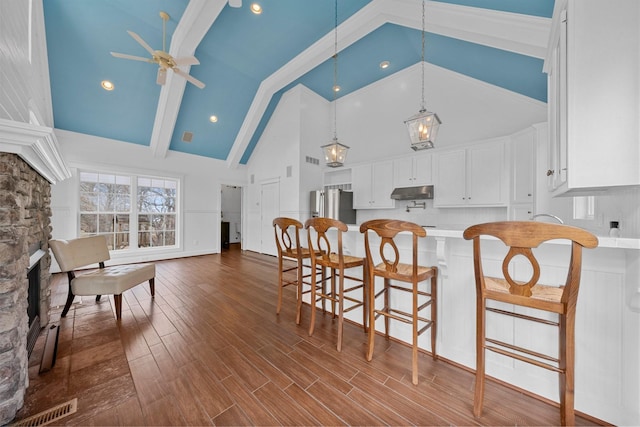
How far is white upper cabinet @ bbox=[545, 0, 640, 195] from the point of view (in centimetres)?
110

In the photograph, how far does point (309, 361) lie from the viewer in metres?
1.75

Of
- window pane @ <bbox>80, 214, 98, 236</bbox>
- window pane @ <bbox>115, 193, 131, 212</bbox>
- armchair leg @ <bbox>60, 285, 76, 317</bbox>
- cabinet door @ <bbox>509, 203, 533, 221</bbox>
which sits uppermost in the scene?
window pane @ <bbox>115, 193, 131, 212</bbox>

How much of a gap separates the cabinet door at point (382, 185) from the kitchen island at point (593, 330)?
3.14 meters

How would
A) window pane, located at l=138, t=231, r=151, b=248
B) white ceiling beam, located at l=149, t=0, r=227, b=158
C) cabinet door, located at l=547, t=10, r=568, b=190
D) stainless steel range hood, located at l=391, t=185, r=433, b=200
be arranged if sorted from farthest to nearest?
window pane, located at l=138, t=231, r=151, b=248 < stainless steel range hood, located at l=391, t=185, r=433, b=200 < white ceiling beam, located at l=149, t=0, r=227, b=158 < cabinet door, located at l=547, t=10, r=568, b=190

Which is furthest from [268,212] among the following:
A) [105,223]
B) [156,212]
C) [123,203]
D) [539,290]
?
[539,290]

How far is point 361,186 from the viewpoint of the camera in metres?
5.12

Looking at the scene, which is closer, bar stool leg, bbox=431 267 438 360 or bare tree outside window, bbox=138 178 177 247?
bar stool leg, bbox=431 267 438 360

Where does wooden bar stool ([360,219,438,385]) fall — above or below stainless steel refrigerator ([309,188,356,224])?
below

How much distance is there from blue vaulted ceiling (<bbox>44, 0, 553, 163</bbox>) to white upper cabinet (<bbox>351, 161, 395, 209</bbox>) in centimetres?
198

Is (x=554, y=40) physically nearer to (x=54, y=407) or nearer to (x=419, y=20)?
(x=419, y=20)

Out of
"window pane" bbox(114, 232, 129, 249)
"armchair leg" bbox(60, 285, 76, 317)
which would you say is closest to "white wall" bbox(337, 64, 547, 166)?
"armchair leg" bbox(60, 285, 76, 317)

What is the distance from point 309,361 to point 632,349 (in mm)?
1846

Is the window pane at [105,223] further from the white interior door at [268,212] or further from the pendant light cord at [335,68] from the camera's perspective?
the pendant light cord at [335,68]

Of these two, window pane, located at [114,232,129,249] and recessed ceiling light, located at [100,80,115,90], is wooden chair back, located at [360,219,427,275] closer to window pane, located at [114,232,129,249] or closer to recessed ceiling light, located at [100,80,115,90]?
recessed ceiling light, located at [100,80,115,90]
